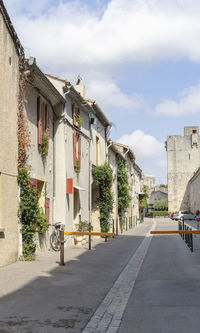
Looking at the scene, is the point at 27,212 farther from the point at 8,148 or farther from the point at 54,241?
the point at 54,241

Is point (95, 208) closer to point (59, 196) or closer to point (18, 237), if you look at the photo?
point (59, 196)

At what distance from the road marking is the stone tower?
62321 mm

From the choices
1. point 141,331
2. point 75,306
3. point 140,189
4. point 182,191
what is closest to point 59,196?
point 75,306

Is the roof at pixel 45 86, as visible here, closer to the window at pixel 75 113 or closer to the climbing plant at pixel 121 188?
the window at pixel 75 113

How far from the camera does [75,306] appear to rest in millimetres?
6484

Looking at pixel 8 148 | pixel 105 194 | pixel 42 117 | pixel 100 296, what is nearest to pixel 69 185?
pixel 42 117

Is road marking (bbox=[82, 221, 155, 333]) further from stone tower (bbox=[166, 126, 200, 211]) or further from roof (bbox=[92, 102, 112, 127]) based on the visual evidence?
stone tower (bbox=[166, 126, 200, 211])

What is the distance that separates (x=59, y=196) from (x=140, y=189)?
44.4 metres

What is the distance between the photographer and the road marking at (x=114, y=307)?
536 cm

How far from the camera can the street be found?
5375 millimetres

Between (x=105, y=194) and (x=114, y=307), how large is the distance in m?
17.7

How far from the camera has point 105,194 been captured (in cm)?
2423

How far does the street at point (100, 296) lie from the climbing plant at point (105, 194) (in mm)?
11013

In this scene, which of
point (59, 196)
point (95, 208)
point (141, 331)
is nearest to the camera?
point (141, 331)
